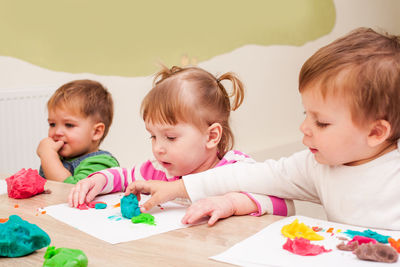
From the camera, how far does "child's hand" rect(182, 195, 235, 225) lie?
2.98 ft

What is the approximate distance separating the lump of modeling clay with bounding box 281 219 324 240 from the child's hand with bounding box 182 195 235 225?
0.13 metres

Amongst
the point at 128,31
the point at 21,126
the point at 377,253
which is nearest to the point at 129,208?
the point at 377,253

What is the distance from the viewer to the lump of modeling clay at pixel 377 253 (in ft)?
2.24

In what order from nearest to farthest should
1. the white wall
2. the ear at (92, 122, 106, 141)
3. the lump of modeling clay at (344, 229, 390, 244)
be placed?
the lump of modeling clay at (344, 229, 390, 244)
the ear at (92, 122, 106, 141)
the white wall

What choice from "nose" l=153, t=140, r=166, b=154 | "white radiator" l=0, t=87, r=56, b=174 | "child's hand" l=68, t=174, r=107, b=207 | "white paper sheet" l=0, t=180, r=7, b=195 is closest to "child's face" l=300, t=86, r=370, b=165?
"nose" l=153, t=140, r=166, b=154

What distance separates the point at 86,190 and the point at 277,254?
56cm

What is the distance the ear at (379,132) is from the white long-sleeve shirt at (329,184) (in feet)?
0.13

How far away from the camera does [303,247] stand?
727 mm

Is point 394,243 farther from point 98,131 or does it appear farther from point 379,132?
point 98,131

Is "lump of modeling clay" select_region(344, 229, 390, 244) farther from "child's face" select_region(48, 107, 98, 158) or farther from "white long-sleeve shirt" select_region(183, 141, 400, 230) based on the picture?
"child's face" select_region(48, 107, 98, 158)

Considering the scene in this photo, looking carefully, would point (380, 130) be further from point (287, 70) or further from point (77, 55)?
point (287, 70)

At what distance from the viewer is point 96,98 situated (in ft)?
6.06

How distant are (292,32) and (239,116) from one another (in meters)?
0.98

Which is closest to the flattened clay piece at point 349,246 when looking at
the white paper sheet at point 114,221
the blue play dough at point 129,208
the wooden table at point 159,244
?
the wooden table at point 159,244
